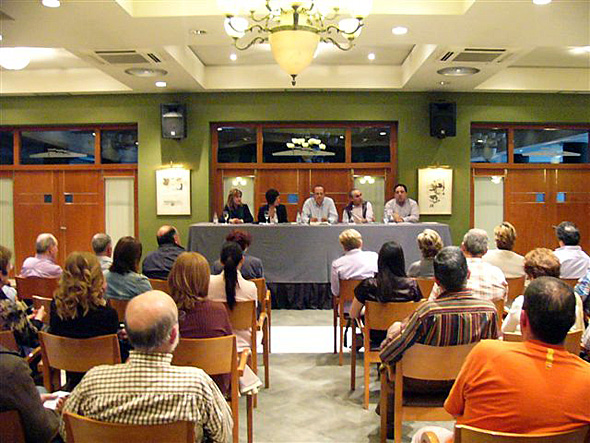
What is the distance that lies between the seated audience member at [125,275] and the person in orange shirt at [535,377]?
255 centimetres

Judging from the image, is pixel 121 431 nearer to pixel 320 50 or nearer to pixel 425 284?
pixel 425 284

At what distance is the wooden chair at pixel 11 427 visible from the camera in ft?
6.04

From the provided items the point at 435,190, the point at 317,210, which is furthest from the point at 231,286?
the point at 435,190

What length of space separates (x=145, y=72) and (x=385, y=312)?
5.49 meters

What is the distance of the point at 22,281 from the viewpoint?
4.59m

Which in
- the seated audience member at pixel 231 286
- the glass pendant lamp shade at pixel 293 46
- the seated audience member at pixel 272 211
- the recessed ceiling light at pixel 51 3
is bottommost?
the seated audience member at pixel 231 286

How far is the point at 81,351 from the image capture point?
8.80 feet

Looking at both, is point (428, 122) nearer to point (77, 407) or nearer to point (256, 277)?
point (256, 277)

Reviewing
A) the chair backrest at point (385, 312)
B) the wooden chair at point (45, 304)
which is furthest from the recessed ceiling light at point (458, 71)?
the wooden chair at point (45, 304)

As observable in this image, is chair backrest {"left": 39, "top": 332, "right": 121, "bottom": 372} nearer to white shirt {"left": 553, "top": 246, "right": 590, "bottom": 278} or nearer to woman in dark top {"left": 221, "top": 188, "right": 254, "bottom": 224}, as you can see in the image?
white shirt {"left": 553, "top": 246, "right": 590, "bottom": 278}

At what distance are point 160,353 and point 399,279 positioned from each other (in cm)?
220

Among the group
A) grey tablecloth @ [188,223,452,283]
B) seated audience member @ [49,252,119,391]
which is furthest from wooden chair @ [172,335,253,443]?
grey tablecloth @ [188,223,452,283]

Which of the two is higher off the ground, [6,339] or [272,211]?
[272,211]

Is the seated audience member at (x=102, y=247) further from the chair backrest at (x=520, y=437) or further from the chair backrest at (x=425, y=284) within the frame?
the chair backrest at (x=520, y=437)
